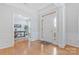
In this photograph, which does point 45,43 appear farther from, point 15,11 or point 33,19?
point 15,11

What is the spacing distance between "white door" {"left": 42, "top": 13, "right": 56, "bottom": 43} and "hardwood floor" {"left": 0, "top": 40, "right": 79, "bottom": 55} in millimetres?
104

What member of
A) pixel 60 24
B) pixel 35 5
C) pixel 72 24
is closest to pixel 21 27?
pixel 35 5

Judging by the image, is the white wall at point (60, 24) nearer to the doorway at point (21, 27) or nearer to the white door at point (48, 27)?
the white door at point (48, 27)

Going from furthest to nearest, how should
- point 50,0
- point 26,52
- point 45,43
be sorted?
1. point 45,43
2. point 26,52
3. point 50,0

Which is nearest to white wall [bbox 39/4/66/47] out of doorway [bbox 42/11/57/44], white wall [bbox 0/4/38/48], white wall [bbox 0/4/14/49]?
doorway [bbox 42/11/57/44]

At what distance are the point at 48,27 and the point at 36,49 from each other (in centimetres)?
41

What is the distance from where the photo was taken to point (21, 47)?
1.38 m

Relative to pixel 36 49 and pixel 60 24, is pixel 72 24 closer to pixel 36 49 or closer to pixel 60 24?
pixel 60 24

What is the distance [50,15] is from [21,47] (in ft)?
2.29

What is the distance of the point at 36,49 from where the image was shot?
138 cm

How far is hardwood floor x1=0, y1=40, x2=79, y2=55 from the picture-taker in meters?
1.29

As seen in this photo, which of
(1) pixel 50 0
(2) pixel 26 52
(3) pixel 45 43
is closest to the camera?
(1) pixel 50 0

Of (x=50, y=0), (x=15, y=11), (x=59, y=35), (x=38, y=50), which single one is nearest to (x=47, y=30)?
(x=59, y=35)

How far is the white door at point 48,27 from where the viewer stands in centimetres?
141
